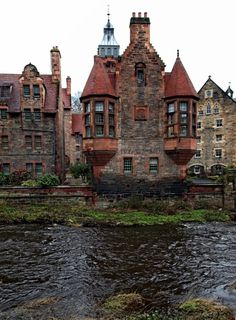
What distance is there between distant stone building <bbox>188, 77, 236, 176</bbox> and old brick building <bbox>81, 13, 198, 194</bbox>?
23359 millimetres

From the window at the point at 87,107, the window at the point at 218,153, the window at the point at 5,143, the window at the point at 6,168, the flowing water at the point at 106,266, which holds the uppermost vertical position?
the window at the point at 87,107

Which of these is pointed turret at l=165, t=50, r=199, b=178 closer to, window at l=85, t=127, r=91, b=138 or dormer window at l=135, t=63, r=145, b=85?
dormer window at l=135, t=63, r=145, b=85

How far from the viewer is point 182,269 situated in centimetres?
1273

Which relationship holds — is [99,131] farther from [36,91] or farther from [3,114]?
[3,114]

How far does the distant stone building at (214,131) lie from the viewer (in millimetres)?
45938

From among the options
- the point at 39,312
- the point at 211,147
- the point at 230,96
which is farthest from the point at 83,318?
the point at 230,96

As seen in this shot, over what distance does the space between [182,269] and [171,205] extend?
11058 millimetres

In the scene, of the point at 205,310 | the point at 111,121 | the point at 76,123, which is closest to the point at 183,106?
the point at 111,121

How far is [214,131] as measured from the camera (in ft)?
155

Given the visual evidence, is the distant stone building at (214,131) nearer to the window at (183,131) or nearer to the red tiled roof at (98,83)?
the window at (183,131)

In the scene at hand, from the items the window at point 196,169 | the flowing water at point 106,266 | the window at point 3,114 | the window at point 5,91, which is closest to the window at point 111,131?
the flowing water at point 106,266

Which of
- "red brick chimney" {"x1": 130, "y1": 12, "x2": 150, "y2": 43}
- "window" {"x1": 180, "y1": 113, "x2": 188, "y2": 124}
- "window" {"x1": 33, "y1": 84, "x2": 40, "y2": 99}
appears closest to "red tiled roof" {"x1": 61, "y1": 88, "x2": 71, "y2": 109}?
"window" {"x1": 33, "y1": 84, "x2": 40, "y2": 99}

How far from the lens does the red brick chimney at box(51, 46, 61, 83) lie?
1385 inches

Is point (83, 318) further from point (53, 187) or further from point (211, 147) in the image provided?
point (211, 147)
